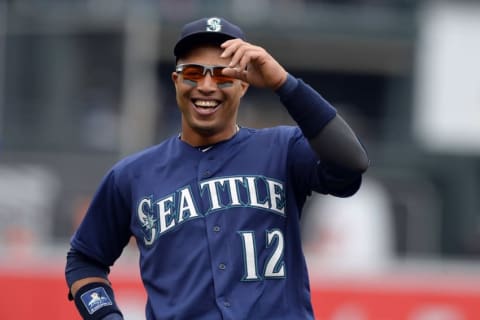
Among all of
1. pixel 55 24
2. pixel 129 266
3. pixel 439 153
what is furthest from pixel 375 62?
pixel 129 266

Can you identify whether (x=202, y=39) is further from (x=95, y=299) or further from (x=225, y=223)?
(x=95, y=299)

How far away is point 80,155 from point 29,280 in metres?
8.71

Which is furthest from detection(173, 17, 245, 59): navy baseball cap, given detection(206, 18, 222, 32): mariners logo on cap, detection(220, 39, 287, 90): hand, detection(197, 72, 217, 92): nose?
detection(220, 39, 287, 90): hand

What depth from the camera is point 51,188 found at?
58.3ft

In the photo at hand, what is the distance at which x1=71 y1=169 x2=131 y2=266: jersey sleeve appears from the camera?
471 cm

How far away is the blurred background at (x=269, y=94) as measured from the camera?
708 inches

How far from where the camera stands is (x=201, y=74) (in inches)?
173

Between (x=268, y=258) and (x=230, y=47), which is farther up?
(x=230, y=47)

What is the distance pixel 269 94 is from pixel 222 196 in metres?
17.2

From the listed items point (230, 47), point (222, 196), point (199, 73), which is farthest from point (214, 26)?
point (222, 196)

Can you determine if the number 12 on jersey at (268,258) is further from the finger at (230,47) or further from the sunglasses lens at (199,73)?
the finger at (230,47)

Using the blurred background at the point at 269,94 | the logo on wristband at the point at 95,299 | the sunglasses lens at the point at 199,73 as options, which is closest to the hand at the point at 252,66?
the sunglasses lens at the point at 199,73

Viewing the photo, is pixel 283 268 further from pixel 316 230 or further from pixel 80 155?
pixel 80 155

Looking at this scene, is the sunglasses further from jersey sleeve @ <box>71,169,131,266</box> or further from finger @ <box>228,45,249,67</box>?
jersey sleeve @ <box>71,169,131,266</box>
